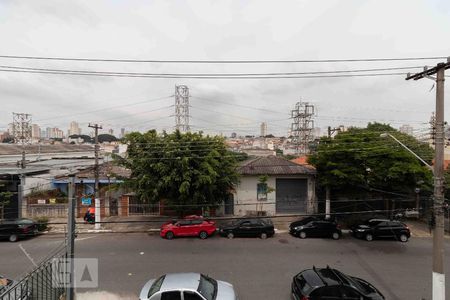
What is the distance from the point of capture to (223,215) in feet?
86.1

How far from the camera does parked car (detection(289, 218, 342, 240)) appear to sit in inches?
790

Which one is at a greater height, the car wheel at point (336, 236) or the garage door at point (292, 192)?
the garage door at point (292, 192)

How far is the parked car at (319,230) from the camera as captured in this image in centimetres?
2008

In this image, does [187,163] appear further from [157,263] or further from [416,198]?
[416,198]

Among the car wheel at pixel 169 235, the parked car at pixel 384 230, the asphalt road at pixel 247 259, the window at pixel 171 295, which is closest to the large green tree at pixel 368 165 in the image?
the parked car at pixel 384 230

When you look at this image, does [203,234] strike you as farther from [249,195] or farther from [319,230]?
[249,195]

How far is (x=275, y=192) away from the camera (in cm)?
2683

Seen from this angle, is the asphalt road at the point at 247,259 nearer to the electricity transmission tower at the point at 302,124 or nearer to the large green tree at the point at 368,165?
the large green tree at the point at 368,165

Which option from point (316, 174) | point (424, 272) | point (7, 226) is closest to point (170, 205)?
point (7, 226)

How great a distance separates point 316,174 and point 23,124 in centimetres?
3218

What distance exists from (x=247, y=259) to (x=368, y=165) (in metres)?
11.8

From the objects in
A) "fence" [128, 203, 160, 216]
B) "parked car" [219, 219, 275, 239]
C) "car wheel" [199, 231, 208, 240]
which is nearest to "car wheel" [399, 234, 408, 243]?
"parked car" [219, 219, 275, 239]

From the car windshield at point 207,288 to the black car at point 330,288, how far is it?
287cm

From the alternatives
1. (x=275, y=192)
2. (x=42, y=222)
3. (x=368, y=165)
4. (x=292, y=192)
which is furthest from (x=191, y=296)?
(x=292, y=192)
